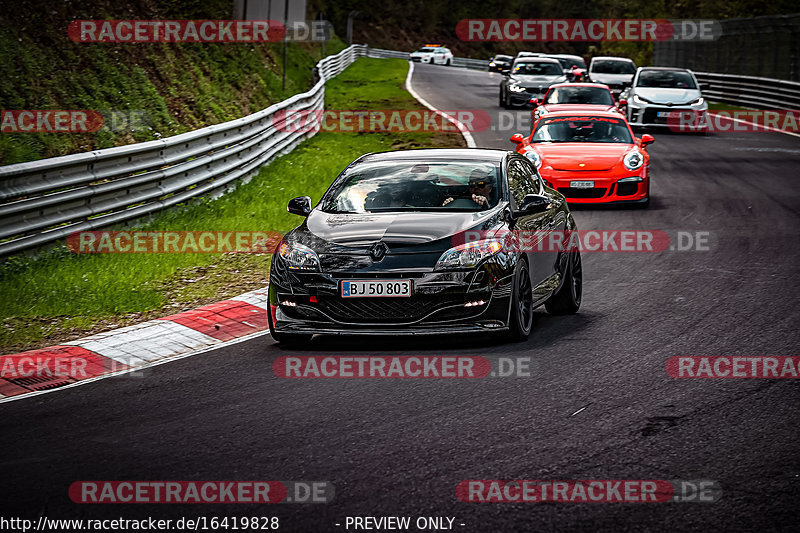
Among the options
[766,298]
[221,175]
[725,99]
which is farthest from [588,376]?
[725,99]

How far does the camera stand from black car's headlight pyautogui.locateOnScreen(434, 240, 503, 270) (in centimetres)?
820

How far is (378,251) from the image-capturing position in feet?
26.9

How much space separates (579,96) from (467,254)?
1767cm

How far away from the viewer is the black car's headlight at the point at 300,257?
833 cm

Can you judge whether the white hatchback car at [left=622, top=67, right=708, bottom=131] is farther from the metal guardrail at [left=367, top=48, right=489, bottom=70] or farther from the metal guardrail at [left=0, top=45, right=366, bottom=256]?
the metal guardrail at [left=367, top=48, right=489, bottom=70]

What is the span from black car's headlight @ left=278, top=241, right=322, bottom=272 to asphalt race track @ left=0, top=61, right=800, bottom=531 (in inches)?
25.2

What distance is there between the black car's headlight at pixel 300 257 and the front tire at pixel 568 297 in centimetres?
240

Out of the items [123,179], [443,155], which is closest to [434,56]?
[123,179]

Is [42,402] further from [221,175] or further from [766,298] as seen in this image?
[221,175]

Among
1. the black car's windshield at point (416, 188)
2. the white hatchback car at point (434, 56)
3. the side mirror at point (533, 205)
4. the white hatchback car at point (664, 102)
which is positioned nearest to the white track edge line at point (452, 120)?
the white hatchback car at point (664, 102)

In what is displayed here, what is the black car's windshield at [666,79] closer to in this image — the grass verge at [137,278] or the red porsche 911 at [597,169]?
the red porsche 911 at [597,169]

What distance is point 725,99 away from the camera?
37969 millimetres

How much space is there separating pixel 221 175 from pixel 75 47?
15.5 feet

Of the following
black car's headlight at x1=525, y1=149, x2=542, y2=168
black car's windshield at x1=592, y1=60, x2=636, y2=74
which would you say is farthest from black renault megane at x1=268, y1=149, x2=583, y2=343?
black car's windshield at x1=592, y1=60, x2=636, y2=74
